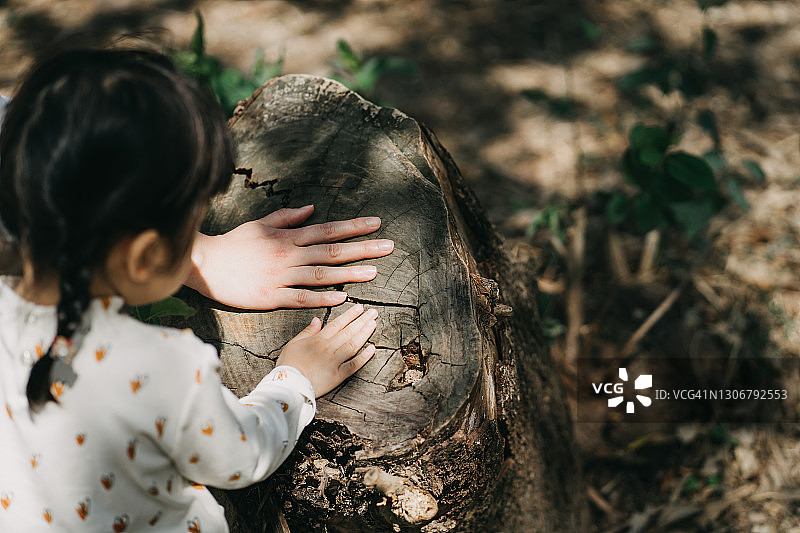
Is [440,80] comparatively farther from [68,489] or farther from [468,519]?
[68,489]

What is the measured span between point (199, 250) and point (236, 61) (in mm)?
2350

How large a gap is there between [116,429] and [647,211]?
1.44 m

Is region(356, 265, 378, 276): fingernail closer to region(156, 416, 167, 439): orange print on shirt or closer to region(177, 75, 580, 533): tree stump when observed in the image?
region(177, 75, 580, 533): tree stump

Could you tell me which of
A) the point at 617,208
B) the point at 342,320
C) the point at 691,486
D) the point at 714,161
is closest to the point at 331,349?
the point at 342,320

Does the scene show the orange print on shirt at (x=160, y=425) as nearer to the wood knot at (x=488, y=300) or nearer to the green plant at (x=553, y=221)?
the wood knot at (x=488, y=300)

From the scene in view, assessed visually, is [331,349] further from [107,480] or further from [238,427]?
[107,480]

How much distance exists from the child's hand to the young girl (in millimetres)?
95

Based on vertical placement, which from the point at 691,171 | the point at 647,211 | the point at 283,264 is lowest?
the point at 647,211

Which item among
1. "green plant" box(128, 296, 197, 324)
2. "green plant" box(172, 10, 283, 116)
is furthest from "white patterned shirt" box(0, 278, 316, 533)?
"green plant" box(172, 10, 283, 116)

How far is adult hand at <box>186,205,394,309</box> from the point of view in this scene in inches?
53.1

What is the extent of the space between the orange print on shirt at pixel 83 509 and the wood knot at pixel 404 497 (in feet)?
1.47

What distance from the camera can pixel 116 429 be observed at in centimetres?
99

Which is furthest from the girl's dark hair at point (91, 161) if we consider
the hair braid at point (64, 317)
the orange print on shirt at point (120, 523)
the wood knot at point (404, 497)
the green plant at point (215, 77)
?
the green plant at point (215, 77)

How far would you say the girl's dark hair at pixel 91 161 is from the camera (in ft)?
2.87
